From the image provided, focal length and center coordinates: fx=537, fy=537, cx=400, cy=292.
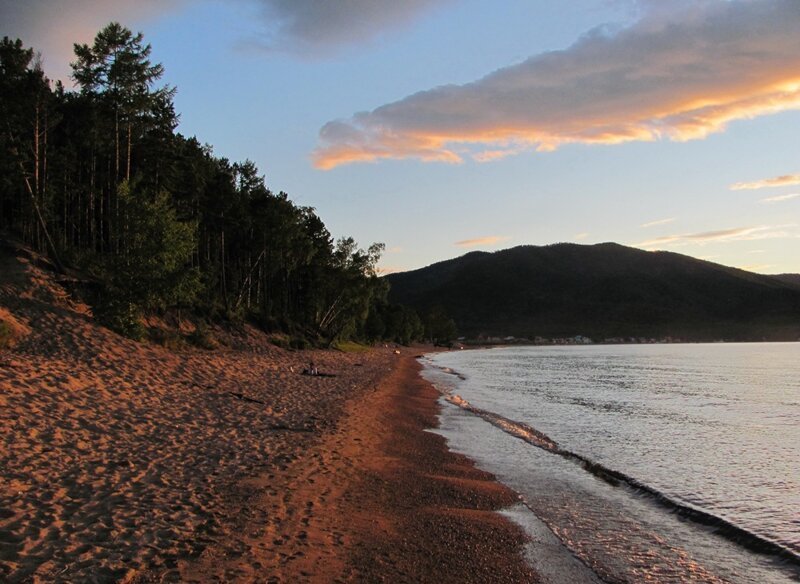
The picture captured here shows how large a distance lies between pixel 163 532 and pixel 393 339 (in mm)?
131308

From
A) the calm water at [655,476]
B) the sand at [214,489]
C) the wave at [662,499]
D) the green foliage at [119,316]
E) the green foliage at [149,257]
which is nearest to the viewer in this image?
the sand at [214,489]

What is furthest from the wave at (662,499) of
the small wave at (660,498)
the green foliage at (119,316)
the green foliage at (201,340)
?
the green foliage at (201,340)

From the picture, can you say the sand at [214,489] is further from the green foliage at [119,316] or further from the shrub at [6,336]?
the green foliage at [119,316]

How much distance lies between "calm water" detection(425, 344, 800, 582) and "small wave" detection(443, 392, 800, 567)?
4cm

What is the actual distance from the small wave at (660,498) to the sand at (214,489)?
3.99 meters

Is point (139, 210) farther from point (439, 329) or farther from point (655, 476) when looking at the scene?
point (439, 329)

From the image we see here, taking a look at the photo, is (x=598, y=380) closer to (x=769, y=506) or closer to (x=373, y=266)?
(x=373, y=266)

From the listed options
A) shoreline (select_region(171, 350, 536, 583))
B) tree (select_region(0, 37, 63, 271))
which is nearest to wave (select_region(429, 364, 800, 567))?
shoreline (select_region(171, 350, 536, 583))

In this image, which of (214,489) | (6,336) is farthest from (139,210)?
(214,489)

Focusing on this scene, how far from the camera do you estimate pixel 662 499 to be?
1364 centimetres

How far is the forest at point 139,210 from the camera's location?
32.1 meters

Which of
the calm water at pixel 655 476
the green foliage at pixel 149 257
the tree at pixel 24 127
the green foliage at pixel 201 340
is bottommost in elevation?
the calm water at pixel 655 476

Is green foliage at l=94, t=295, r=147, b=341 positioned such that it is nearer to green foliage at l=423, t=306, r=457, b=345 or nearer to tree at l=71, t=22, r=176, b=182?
tree at l=71, t=22, r=176, b=182

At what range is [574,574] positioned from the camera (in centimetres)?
862
